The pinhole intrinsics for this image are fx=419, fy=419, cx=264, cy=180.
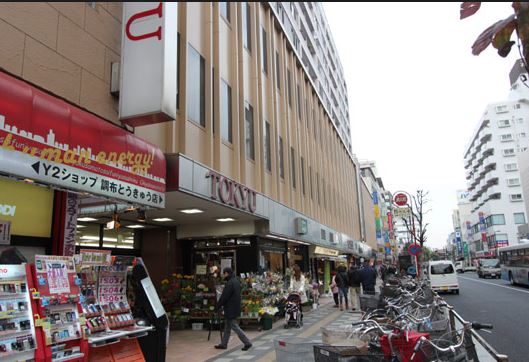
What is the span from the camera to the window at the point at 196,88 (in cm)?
1137

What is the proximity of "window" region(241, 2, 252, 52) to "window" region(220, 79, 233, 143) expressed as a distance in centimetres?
323

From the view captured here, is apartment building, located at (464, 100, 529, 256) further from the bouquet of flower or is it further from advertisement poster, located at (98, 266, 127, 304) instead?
advertisement poster, located at (98, 266, 127, 304)

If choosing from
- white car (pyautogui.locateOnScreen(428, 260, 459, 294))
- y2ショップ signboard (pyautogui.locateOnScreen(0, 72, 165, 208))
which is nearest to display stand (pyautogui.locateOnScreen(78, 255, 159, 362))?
y2ショップ signboard (pyautogui.locateOnScreen(0, 72, 165, 208))

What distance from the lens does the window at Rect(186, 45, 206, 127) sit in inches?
448

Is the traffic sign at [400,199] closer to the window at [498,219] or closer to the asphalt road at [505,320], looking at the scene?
the asphalt road at [505,320]

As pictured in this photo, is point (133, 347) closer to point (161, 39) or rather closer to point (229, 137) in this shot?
point (161, 39)

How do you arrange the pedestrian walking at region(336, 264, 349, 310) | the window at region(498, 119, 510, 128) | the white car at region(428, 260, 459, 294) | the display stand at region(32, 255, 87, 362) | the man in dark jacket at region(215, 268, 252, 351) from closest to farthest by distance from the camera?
the display stand at region(32, 255, 87, 362) < the man in dark jacket at region(215, 268, 252, 351) < the pedestrian walking at region(336, 264, 349, 310) < the white car at region(428, 260, 459, 294) < the window at region(498, 119, 510, 128)

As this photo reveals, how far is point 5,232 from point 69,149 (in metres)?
1.42

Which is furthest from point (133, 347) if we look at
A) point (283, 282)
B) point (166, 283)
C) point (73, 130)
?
point (283, 282)

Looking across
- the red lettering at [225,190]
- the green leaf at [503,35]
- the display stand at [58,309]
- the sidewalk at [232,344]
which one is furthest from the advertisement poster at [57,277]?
the green leaf at [503,35]

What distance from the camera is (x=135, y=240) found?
47.2 ft

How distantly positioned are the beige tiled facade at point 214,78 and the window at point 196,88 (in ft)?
0.55

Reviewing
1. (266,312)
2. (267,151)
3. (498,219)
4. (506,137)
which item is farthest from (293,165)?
(506,137)

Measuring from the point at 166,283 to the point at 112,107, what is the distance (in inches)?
267
